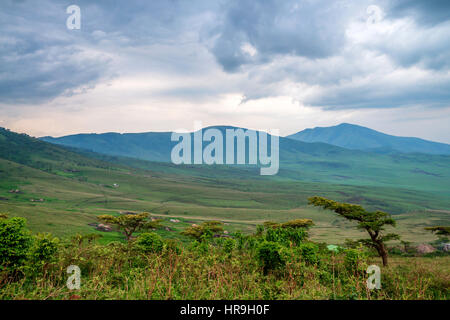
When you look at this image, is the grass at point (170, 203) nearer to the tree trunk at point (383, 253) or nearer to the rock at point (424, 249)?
the rock at point (424, 249)

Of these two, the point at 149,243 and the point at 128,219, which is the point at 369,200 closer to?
the point at 128,219

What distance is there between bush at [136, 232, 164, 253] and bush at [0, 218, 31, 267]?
339cm

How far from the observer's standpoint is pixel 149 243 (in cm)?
1001

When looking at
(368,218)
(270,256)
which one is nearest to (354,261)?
(270,256)

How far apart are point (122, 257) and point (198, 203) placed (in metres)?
120

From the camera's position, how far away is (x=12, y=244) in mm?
7152

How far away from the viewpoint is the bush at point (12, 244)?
7.03 metres

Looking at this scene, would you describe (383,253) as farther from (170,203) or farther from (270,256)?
(170,203)

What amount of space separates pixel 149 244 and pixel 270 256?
4.30 metres

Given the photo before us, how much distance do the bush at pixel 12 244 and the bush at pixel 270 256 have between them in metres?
6.36

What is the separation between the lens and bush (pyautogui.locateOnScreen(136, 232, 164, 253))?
9.81 m

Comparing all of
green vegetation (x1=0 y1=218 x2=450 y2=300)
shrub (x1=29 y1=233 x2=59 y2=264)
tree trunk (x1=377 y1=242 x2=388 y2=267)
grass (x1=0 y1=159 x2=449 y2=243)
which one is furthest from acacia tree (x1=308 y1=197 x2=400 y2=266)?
grass (x1=0 y1=159 x2=449 y2=243)

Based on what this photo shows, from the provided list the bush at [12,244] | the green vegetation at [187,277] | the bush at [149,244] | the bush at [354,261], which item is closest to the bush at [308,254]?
the green vegetation at [187,277]
